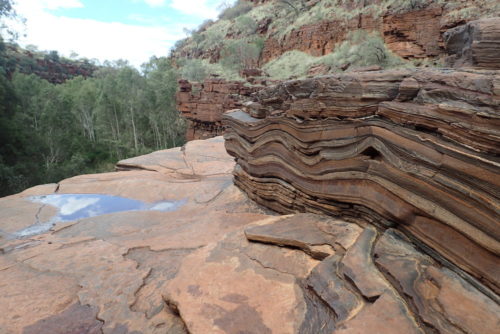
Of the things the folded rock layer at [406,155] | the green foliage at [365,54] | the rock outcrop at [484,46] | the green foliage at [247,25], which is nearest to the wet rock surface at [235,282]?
the folded rock layer at [406,155]

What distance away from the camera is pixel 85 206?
5914 mm

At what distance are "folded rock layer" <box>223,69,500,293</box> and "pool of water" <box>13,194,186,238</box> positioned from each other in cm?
272

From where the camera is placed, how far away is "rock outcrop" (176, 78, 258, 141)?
22672mm

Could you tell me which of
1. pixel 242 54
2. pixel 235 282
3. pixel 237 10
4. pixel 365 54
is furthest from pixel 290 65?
pixel 235 282

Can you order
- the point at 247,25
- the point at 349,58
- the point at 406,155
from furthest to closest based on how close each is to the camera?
the point at 247,25
the point at 349,58
the point at 406,155

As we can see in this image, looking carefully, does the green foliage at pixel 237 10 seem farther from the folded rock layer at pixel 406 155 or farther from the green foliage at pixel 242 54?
the folded rock layer at pixel 406 155

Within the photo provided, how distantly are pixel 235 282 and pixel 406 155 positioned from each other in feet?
5.47

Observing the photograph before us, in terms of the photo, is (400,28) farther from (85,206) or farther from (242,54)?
(85,206)

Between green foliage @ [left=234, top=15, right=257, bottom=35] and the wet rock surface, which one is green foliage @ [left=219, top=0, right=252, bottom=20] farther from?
the wet rock surface

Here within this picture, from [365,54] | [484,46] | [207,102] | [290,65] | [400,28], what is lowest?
[207,102]

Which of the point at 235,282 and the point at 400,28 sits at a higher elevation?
the point at 400,28

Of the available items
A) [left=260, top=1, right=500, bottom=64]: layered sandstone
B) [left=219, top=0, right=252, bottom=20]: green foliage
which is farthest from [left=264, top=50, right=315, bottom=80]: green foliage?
[left=219, top=0, right=252, bottom=20]: green foliage

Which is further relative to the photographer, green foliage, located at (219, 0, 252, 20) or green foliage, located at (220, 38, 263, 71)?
green foliage, located at (219, 0, 252, 20)

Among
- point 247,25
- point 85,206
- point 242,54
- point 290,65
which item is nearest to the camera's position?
point 85,206
